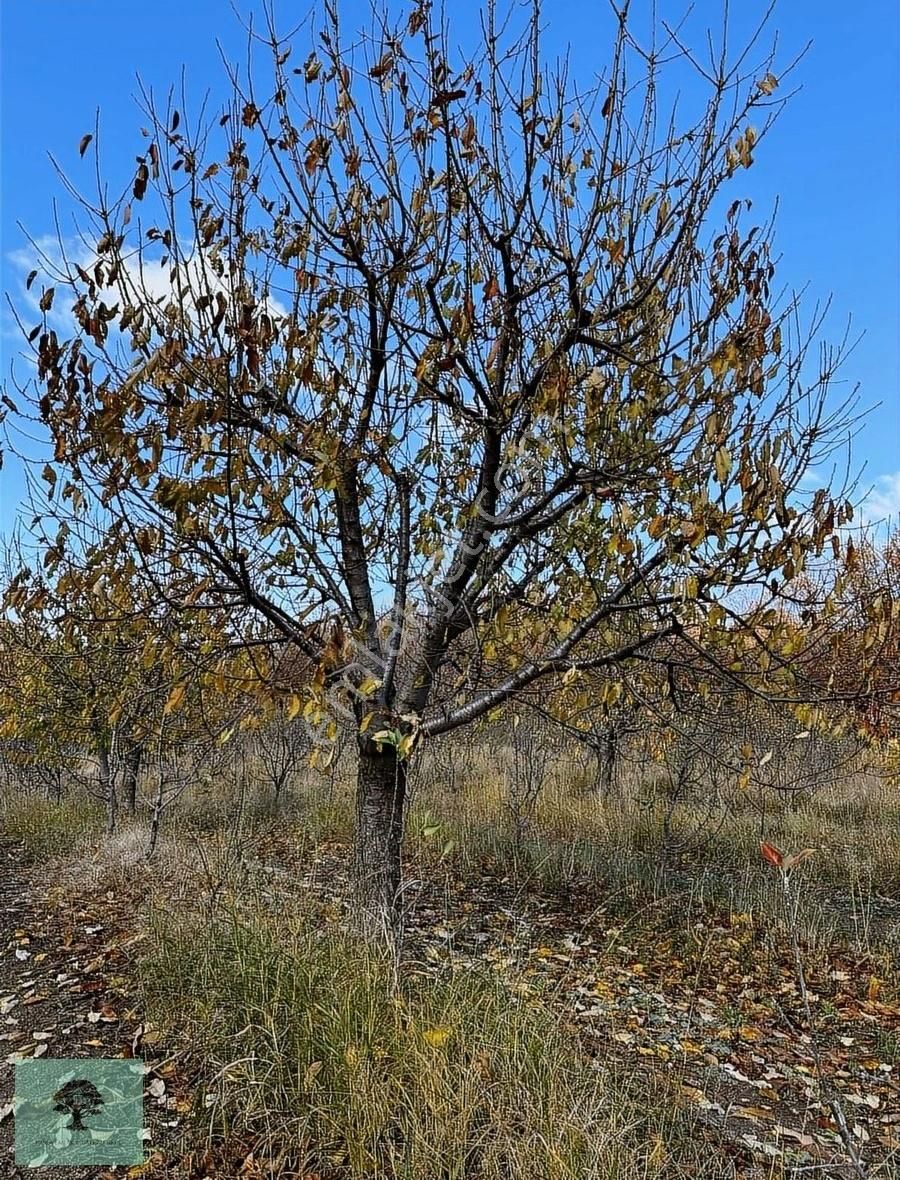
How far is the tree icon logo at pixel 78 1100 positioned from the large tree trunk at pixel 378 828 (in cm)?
127

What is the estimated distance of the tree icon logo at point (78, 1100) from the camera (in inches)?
99.3

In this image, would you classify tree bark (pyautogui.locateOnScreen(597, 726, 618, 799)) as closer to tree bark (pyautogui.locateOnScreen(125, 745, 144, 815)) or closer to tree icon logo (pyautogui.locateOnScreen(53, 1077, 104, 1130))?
tree bark (pyautogui.locateOnScreen(125, 745, 144, 815))

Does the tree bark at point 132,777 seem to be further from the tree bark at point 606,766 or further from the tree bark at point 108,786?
the tree bark at point 606,766

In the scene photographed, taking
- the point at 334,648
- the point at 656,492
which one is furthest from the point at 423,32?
the point at 334,648

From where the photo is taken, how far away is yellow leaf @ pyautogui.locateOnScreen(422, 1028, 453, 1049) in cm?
248

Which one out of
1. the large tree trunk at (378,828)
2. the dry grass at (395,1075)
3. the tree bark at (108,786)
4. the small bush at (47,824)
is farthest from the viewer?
the small bush at (47,824)

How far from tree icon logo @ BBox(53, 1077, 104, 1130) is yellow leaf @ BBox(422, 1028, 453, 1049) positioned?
45.3 inches

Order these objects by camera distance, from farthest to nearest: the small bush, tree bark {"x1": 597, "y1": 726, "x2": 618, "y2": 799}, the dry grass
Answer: tree bark {"x1": 597, "y1": 726, "x2": 618, "y2": 799} < the small bush < the dry grass

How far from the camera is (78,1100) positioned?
2607mm

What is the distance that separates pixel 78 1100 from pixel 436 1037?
4.21 feet

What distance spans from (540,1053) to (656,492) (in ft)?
6.86

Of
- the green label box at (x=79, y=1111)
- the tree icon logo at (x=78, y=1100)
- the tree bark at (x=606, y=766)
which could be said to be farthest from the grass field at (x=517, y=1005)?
the tree bark at (x=606, y=766)

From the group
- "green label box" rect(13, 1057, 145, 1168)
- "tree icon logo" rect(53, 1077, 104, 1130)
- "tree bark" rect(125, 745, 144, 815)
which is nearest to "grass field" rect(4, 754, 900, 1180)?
"green label box" rect(13, 1057, 145, 1168)

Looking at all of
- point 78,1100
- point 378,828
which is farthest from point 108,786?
point 78,1100
